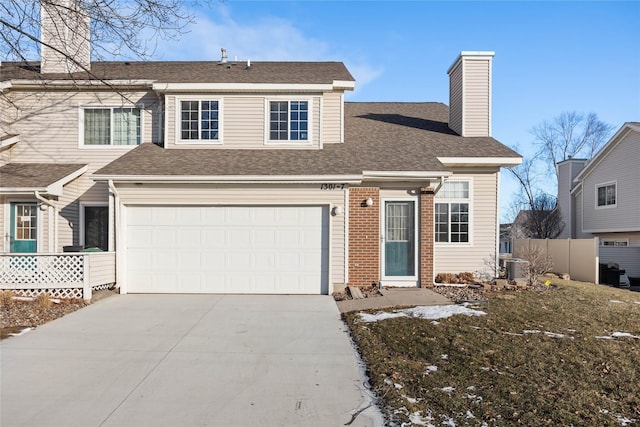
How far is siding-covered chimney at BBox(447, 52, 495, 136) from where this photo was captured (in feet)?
41.3

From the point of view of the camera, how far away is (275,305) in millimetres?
8891

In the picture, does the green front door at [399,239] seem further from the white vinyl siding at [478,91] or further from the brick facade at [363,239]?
the white vinyl siding at [478,91]

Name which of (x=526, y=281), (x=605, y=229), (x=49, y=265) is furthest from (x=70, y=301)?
(x=605, y=229)

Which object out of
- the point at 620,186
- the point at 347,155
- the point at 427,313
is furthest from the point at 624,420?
the point at 620,186

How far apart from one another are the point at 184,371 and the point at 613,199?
2215 centimetres

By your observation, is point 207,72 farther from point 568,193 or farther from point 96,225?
point 568,193

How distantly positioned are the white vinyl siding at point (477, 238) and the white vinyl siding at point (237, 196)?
3.37 metres

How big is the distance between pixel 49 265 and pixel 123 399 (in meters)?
6.21

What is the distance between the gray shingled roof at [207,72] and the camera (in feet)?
39.3

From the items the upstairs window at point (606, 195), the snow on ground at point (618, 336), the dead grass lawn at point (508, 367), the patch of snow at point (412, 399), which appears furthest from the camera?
the upstairs window at point (606, 195)

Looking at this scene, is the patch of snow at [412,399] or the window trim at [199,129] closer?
the patch of snow at [412,399]

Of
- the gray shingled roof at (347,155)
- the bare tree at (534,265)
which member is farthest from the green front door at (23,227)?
the bare tree at (534,265)

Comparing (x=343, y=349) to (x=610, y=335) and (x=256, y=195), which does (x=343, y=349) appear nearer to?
(x=610, y=335)

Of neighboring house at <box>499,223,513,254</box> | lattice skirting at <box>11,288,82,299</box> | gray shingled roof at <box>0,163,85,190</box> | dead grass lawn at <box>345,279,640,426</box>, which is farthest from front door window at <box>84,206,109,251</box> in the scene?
neighboring house at <box>499,223,513,254</box>
